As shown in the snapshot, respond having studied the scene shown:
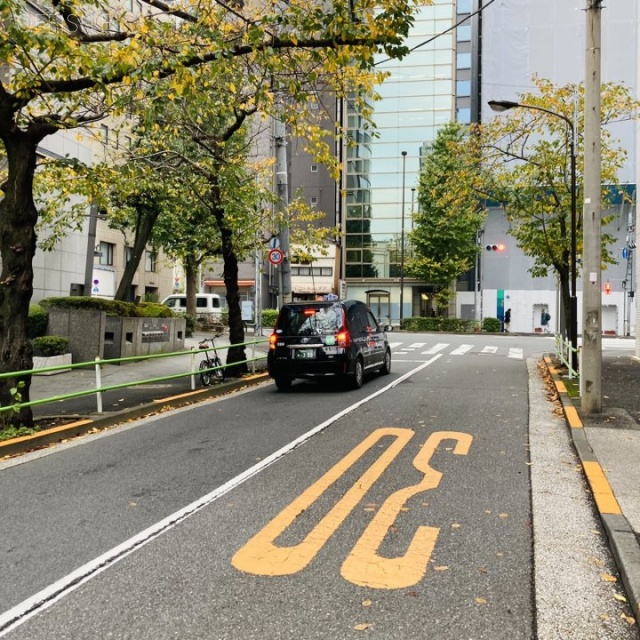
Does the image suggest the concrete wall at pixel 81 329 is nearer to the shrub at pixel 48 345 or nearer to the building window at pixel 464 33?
the shrub at pixel 48 345

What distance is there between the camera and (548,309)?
147 feet

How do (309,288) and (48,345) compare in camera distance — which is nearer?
(48,345)

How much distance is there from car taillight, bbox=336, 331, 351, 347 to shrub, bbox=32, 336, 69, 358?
819 centimetres

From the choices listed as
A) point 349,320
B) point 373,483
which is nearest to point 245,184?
point 349,320

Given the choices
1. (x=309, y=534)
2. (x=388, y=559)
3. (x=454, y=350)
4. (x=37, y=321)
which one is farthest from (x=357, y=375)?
(x=454, y=350)

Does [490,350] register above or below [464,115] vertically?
A: below

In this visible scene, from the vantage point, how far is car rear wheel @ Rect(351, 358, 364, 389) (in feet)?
40.1

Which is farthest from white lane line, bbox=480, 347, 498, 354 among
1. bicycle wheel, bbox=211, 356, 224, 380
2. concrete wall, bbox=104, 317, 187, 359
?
bicycle wheel, bbox=211, 356, 224, 380

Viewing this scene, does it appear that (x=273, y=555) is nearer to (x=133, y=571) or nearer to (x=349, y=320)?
(x=133, y=571)

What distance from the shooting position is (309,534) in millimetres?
4383

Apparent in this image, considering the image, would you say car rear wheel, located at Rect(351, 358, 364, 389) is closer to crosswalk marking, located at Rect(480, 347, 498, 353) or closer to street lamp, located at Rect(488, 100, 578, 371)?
street lamp, located at Rect(488, 100, 578, 371)

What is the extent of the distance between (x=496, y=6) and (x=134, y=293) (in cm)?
3327

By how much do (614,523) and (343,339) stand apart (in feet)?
25.5

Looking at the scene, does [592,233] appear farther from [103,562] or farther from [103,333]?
[103,333]
